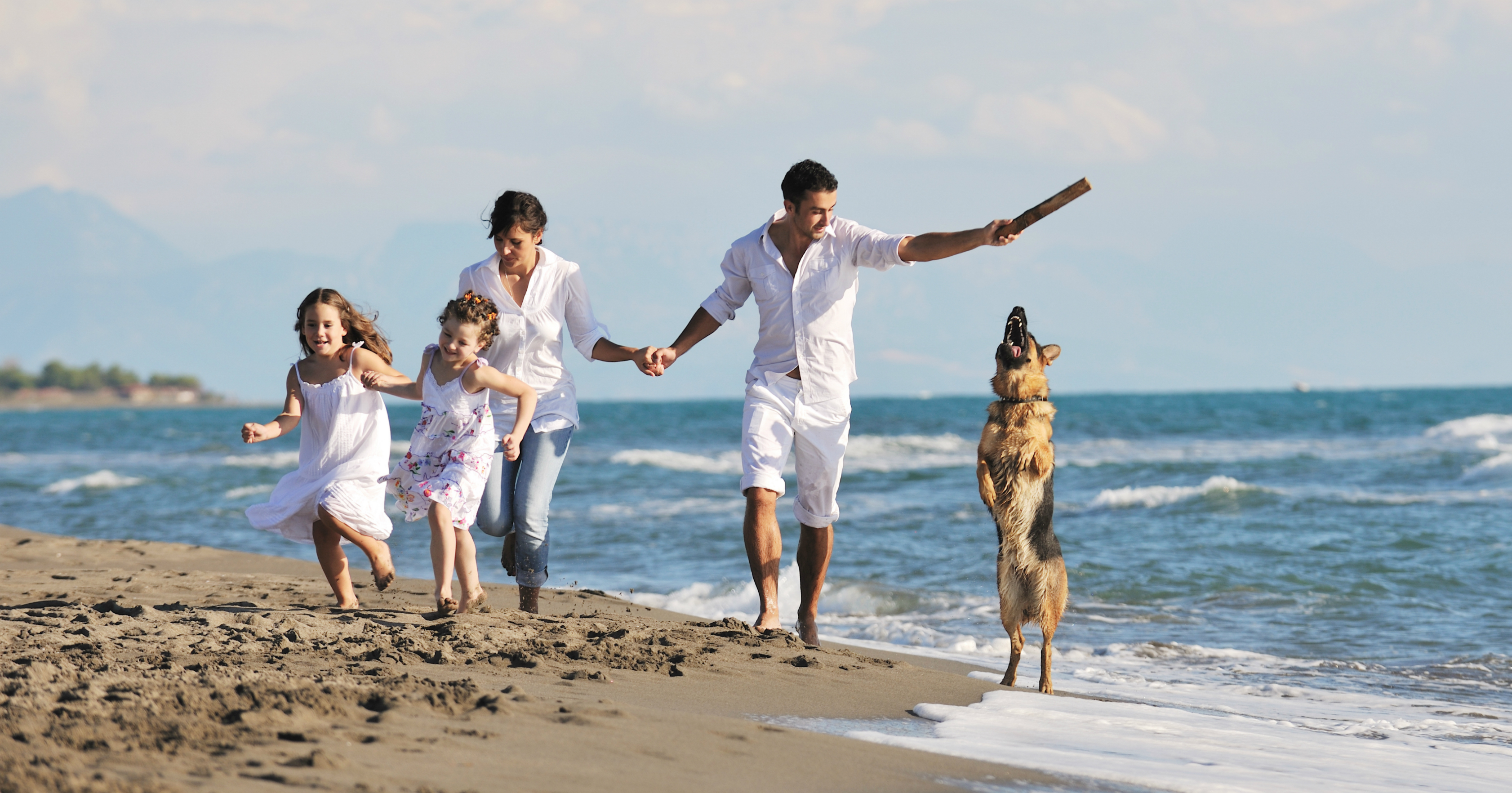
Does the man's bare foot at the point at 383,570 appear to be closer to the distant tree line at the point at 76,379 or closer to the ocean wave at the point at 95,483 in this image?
the ocean wave at the point at 95,483

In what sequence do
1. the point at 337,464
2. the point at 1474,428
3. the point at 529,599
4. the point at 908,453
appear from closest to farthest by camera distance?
the point at 337,464 → the point at 529,599 → the point at 908,453 → the point at 1474,428

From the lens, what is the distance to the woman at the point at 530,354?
5.59 metres

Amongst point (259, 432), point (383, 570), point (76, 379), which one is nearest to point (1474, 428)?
point (383, 570)

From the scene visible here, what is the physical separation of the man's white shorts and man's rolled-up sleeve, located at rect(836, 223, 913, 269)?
2.12ft

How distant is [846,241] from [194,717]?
3470mm

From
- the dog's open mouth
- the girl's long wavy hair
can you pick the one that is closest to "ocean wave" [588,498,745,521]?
the girl's long wavy hair

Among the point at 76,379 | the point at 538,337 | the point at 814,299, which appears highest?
the point at 76,379

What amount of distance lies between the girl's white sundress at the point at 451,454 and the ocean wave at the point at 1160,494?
34.7 ft

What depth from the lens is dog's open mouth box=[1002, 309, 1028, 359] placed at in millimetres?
4703

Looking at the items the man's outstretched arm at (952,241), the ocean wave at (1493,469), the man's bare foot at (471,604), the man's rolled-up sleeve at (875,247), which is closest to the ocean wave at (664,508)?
the man's bare foot at (471,604)

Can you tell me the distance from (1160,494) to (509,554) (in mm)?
11233

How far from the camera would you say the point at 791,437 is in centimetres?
561

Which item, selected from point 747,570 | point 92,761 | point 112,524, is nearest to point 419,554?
point 747,570

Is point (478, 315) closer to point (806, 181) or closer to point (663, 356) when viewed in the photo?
point (663, 356)
